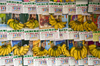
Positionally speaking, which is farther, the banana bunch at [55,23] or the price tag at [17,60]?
the price tag at [17,60]

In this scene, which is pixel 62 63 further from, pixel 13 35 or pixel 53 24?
pixel 13 35

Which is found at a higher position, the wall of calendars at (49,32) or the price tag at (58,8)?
the price tag at (58,8)

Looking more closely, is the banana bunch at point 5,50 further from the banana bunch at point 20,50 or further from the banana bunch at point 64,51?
the banana bunch at point 64,51

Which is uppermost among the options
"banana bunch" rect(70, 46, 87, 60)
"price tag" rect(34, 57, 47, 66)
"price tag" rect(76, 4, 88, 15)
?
"price tag" rect(76, 4, 88, 15)

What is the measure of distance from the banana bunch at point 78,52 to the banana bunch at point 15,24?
1281mm

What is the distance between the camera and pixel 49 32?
2213 mm

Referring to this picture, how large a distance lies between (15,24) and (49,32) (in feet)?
2.53

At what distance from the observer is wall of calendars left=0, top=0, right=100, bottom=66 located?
2.16 m

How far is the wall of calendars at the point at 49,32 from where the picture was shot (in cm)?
216

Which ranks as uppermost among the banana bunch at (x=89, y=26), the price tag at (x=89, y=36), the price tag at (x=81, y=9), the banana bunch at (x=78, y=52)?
the price tag at (x=81, y=9)

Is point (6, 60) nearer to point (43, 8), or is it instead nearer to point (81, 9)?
point (43, 8)

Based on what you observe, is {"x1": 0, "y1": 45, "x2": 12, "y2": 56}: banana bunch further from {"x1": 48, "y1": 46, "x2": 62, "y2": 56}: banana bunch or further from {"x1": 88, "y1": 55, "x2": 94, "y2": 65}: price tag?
{"x1": 88, "y1": 55, "x2": 94, "y2": 65}: price tag

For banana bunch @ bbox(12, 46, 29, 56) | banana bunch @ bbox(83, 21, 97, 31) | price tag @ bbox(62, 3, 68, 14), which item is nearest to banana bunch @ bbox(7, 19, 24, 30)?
banana bunch @ bbox(12, 46, 29, 56)

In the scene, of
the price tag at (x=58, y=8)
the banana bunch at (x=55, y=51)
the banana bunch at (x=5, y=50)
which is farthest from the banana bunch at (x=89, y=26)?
the banana bunch at (x=5, y=50)
